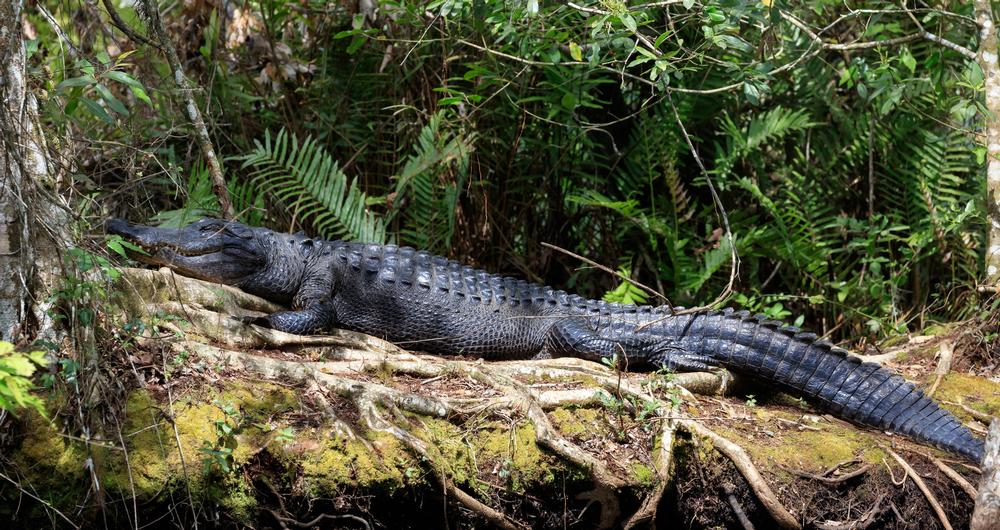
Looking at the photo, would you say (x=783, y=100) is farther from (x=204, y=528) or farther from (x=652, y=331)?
(x=204, y=528)

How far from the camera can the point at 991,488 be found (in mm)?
3652

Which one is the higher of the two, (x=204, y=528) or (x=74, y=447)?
(x=74, y=447)

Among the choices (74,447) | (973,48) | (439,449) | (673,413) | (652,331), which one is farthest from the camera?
(973,48)

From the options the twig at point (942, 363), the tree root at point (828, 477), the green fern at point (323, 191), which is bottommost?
the tree root at point (828, 477)

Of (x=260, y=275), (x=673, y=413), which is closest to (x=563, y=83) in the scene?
(x=260, y=275)

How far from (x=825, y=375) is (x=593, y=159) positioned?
265 cm

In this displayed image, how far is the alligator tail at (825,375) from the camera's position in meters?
4.63

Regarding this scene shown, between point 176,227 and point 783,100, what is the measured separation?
16.2ft

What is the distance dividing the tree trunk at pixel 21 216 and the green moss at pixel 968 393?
179 inches

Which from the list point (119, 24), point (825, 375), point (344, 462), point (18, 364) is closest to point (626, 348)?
point (825, 375)

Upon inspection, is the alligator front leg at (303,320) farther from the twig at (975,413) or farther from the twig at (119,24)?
the twig at (975,413)

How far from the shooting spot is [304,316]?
16.1ft

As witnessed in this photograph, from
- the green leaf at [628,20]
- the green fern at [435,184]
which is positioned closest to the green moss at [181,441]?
the green leaf at [628,20]

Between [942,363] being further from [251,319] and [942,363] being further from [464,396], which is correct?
[251,319]
